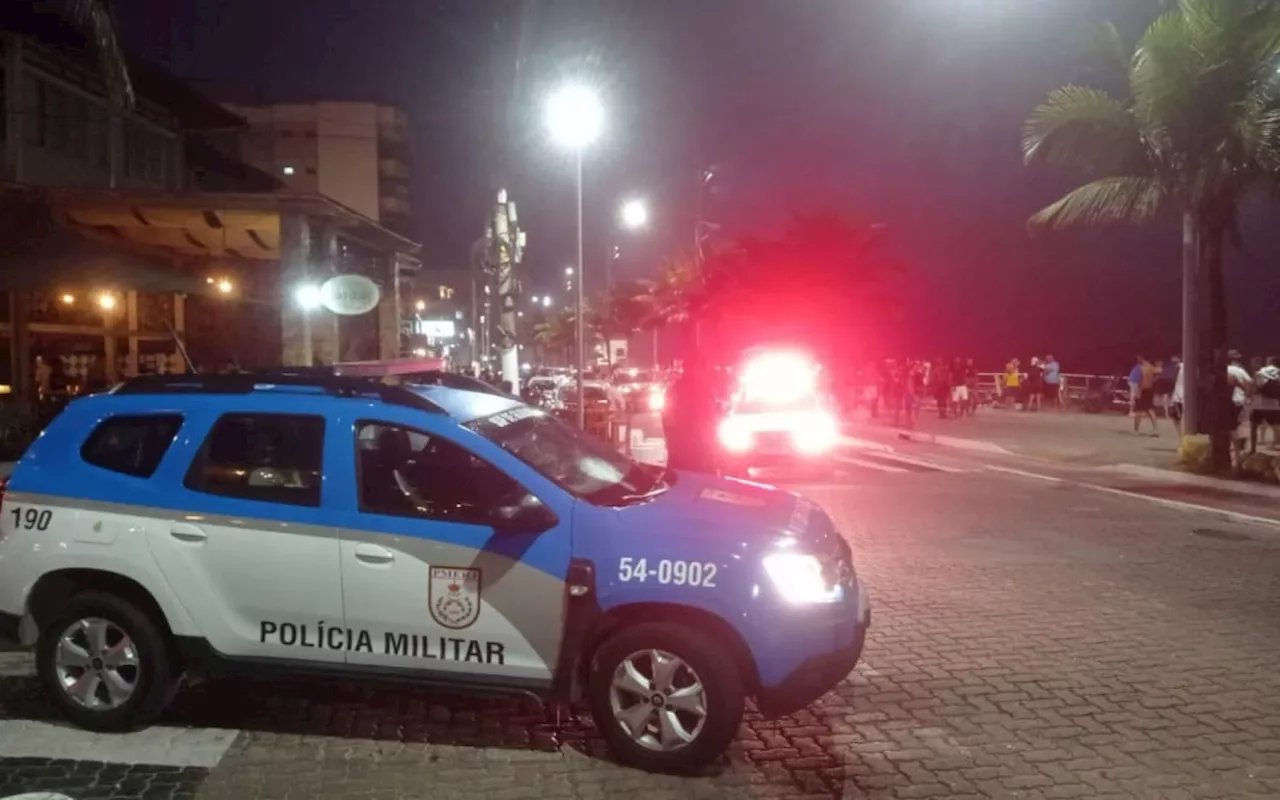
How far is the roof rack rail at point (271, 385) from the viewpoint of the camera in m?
5.72

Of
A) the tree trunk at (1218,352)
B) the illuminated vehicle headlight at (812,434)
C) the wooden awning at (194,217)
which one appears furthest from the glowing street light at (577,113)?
the tree trunk at (1218,352)

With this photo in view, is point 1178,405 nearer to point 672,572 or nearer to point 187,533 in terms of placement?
point 672,572

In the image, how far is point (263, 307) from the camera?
23.3 metres

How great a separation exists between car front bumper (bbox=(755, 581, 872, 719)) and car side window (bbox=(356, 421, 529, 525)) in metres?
1.53

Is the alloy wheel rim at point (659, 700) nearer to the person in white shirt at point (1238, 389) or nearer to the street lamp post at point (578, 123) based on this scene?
the street lamp post at point (578, 123)

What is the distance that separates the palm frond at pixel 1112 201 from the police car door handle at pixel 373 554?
52.3ft

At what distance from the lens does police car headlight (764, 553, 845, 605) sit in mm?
5145

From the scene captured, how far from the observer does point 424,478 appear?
19.2 ft

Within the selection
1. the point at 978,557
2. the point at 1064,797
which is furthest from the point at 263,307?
the point at 1064,797

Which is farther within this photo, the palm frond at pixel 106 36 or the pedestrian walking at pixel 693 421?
the pedestrian walking at pixel 693 421

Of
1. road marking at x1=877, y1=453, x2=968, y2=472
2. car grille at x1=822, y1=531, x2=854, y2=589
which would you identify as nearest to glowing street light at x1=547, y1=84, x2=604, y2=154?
road marking at x1=877, y1=453, x2=968, y2=472

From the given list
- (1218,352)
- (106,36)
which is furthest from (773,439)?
(106,36)

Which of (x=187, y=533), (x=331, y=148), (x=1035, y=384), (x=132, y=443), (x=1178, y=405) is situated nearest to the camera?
(x=187, y=533)

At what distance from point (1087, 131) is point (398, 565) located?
15641mm
